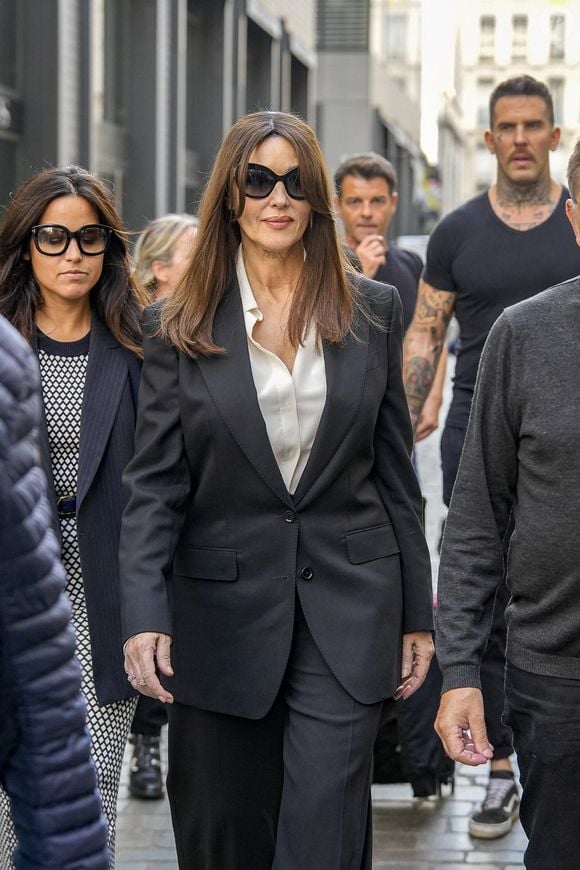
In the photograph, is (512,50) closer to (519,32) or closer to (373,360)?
(519,32)

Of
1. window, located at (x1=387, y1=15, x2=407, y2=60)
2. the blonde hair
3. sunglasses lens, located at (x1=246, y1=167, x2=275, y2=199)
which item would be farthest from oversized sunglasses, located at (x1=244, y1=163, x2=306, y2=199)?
window, located at (x1=387, y1=15, x2=407, y2=60)

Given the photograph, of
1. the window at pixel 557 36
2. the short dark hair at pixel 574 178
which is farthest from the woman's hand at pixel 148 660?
the window at pixel 557 36

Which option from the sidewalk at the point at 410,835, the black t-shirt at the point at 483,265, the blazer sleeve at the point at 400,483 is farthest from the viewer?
the black t-shirt at the point at 483,265

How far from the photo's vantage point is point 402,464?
404 centimetres

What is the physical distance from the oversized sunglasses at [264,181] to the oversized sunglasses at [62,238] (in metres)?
0.78

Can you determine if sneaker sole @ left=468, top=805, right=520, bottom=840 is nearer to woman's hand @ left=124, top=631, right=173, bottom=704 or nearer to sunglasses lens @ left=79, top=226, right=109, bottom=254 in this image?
woman's hand @ left=124, top=631, right=173, bottom=704

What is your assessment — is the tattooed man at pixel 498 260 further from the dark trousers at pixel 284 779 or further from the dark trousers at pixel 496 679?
the dark trousers at pixel 284 779

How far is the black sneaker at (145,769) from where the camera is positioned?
6.00 m

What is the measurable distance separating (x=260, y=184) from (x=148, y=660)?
1168 mm

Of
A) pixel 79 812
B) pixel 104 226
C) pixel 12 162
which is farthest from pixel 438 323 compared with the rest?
pixel 12 162

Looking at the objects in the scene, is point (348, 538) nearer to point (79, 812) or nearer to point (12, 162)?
point (79, 812)

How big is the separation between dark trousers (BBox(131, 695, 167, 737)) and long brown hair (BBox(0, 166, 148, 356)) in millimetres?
1968

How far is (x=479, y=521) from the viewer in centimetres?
345

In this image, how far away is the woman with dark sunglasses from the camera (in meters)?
4.29
